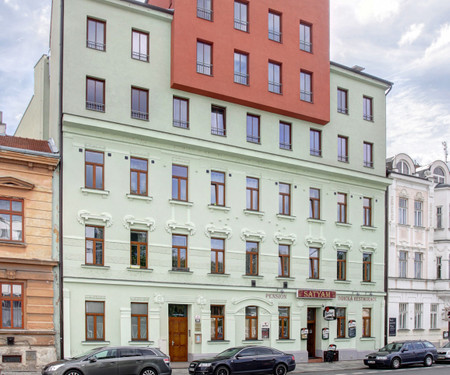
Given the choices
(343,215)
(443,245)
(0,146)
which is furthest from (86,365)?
(443,245)

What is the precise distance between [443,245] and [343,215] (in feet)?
33.4

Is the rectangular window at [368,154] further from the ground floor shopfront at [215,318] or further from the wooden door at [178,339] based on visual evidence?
the wooden door at [178,339]

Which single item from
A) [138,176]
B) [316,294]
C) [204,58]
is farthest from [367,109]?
[138,176]

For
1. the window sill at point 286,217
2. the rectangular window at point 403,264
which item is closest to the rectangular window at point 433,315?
the rectangular window at point 403,264

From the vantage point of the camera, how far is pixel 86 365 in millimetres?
23922

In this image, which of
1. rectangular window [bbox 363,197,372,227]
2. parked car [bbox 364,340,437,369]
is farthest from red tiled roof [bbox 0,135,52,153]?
rectangular window [bbox 363,197,372,227]

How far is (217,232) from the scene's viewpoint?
1339 inches

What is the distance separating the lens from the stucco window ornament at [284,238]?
119ft

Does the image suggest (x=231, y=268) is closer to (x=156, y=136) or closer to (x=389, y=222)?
(x=156, y=136)

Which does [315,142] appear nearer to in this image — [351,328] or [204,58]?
[204,58]

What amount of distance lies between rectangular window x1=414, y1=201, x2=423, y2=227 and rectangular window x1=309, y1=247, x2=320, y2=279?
426 inches

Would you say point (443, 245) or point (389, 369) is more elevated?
point (443, 245)

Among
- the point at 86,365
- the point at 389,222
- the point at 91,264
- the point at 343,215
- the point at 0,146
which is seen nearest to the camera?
the point at 86,365

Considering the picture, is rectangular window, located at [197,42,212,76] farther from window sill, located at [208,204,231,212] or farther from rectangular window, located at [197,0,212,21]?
window sill, located at [208,204,231,212]
